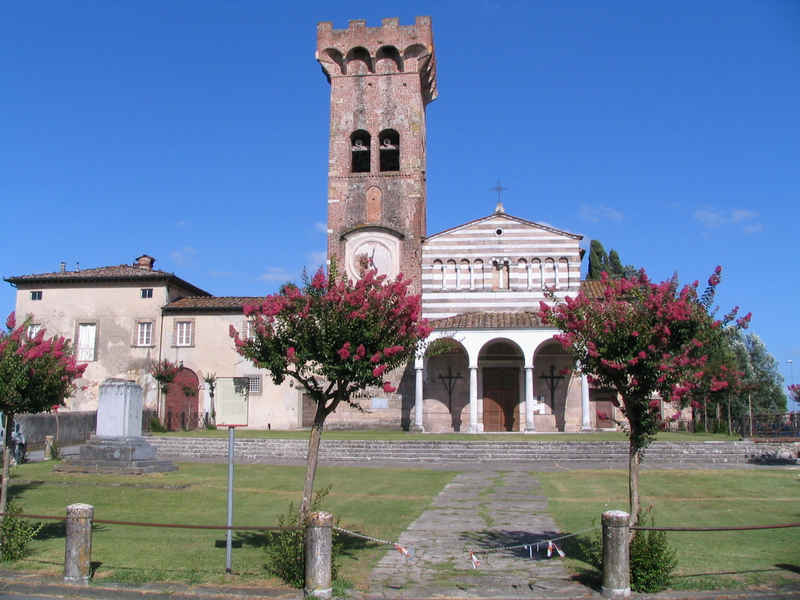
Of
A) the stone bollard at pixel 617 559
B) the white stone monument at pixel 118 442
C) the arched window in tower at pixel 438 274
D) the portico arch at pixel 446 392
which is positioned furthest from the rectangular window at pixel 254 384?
the stone bollard at pixel 617 559

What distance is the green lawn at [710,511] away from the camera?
29.5ft

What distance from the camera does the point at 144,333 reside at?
3878 centimetres

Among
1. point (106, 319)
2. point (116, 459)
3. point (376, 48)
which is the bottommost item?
point (116, 459)

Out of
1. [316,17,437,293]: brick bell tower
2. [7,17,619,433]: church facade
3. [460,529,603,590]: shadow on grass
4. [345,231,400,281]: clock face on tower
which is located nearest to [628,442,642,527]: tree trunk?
[460,529,603,590]: shadow on grass

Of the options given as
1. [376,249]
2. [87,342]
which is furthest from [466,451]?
[87,342]

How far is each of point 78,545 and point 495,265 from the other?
96.7ft

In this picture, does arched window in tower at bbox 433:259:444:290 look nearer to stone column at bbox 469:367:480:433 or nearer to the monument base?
stone column at bbox 469:367:480:433

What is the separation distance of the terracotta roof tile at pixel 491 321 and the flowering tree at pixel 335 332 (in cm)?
2205

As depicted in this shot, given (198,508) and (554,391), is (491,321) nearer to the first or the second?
(554,391)

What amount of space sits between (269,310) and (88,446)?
12.4 meters

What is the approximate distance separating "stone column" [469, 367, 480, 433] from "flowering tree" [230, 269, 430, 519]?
23.3 m

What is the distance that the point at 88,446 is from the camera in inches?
773

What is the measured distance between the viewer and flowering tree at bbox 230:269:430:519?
382 inches

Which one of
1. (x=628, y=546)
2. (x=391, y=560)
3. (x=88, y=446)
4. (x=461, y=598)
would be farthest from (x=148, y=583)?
(x=88, y=446)
